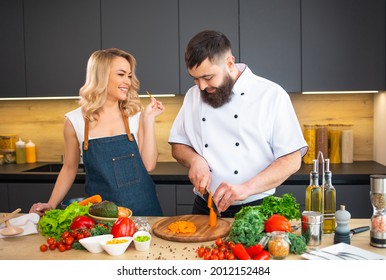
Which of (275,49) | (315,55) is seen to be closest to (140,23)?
(275,49)

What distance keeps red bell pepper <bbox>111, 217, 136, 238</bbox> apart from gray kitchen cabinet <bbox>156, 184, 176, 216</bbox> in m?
1.44

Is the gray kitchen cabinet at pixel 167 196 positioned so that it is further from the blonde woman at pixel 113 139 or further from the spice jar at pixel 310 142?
the spice jar at pixel 310 142

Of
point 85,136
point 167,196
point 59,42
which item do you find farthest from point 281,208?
point 59,42

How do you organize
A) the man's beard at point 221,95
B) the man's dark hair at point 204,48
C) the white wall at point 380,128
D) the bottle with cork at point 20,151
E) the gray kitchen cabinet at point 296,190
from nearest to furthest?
the man's dark hair at point 204,48 → the man's beard at point 221,95 → the gray kitchen cabinet at point 296,190 → the white wall at point 380,128 → the bottle with cork at point 20,151

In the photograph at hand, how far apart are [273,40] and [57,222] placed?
81.7 inches

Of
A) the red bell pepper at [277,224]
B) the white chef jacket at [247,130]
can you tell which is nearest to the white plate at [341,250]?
the red bell pepper at [277,224]

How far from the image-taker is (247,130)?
6.84 feet

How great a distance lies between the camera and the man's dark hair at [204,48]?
1892mm

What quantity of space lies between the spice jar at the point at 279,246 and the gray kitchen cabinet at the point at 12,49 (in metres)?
2.56

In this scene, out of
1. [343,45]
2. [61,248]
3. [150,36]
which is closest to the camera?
[61,248]

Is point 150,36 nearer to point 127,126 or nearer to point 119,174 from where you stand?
point 127,126

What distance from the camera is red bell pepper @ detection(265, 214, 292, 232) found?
60.7 inches

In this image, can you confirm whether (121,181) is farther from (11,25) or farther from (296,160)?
(11,25)

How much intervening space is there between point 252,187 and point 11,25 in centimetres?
241
